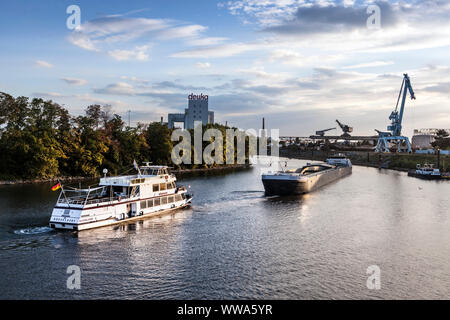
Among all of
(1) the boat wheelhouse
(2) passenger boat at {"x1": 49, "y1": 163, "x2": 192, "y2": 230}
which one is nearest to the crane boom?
(1) the boat wheelhouse

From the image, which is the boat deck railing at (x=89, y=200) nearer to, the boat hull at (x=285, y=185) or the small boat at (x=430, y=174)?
the boat hull at (x=285, y=185)

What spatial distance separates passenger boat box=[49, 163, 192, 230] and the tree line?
43.2 m

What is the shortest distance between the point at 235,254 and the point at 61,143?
79512 mm

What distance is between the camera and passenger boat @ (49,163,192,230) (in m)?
40.2

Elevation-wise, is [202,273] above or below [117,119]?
below

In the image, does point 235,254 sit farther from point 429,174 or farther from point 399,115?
point 399,115

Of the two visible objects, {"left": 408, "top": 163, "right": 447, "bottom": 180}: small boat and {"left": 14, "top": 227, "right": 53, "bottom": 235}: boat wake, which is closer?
{"left": 14, "top": 227, "right": 53, "bottom": 235}: boat wake

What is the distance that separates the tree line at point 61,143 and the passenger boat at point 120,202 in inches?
1700

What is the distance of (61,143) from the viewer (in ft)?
321

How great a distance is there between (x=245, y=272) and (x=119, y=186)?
25738 mm

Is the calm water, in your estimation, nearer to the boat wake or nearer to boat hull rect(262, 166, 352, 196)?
the boat wake

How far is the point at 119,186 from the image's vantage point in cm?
4872
